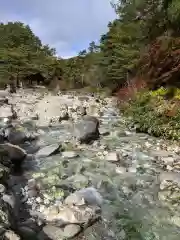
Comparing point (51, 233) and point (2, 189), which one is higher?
point (2, 189)

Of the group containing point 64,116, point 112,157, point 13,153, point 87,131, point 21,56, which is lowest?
point 112,157

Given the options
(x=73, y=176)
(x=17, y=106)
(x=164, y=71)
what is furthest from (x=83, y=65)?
(x=73, y=176)

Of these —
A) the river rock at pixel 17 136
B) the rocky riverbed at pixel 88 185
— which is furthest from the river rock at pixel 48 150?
the river rock at pixel 17 136

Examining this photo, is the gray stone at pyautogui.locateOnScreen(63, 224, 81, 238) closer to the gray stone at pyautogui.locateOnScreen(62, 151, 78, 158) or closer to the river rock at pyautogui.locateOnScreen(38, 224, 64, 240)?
the river rock at pyautogui.locateOnScreen(38, 224, 64, 240)

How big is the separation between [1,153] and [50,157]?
138 centimetres

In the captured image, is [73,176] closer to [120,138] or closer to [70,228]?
[70,228]

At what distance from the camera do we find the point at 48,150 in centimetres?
900

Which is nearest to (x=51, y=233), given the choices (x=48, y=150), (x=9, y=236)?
(x=9, y=236)

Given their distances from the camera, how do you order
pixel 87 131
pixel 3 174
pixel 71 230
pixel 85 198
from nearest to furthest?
pixel 71 230 → pixel 85 198 → pixel 3 174 → pixel 87 131

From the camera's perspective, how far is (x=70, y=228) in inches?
199

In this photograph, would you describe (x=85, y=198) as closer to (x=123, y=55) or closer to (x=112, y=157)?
(x=112, y=157)

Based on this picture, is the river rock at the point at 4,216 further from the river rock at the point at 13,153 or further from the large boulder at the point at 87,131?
the large boulder at the point at 87,131

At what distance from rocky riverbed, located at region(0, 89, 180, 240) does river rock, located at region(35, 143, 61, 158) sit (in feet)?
0.07

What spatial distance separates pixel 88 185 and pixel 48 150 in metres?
2.44
